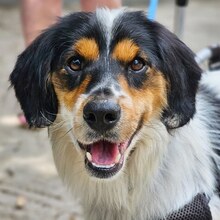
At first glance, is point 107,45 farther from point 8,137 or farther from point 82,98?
point 8,137

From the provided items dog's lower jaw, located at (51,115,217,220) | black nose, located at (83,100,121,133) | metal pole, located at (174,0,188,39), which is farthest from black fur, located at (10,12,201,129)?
metal pole, located at (174,0,188,39)

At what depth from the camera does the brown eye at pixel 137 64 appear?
250 cm

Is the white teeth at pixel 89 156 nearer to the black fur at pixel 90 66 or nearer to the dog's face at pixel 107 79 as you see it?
the dog's face at pixel 107 79

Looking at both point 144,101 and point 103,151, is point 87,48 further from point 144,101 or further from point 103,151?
point 103,151

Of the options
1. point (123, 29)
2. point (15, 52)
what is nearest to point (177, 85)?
point (123, 29)

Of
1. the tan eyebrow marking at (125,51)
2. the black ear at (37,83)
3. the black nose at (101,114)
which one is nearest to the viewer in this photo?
the black nose at (101,114)

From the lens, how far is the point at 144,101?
Answer: 2471 millimetres

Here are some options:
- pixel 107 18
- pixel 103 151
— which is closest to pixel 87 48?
pixel 107 18

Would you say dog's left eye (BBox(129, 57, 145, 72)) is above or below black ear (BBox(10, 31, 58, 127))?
above

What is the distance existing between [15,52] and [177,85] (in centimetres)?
373

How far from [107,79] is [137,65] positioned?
0.53 ft

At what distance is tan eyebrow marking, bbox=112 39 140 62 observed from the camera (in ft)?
8.15

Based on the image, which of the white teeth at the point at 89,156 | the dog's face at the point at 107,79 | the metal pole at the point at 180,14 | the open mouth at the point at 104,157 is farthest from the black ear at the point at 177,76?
the metal pole at the point at 180,14

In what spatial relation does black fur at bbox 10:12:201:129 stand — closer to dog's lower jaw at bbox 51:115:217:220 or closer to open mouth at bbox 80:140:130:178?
dog's lower jaw at bbox 51:115:217:220
